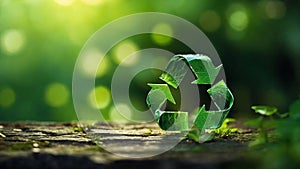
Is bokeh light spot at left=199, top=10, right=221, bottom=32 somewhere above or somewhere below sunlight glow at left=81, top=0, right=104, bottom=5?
below

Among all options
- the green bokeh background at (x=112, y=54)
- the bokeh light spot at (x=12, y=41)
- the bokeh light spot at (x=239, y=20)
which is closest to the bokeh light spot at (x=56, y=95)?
the green bokeh background at (x=112, y=54)

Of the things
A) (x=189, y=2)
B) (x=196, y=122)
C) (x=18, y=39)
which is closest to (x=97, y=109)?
(x=18, y=39)

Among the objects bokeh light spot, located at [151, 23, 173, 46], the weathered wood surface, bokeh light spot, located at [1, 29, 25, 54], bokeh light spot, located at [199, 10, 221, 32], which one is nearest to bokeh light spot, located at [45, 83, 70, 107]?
bokeh light spot, located at [1, 29, 25, 54]

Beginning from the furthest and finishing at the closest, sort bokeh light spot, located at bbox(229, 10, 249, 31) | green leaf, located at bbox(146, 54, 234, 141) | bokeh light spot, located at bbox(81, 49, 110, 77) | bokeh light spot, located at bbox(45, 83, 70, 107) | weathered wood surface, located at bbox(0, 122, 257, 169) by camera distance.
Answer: bokeh light spot, located at bbox(229, 10, 249, 31), bokeh light spot, located at bbox(45, 83, 70, 107), bokeh light spot, located at bbox(81, 49, 110, 77), green leaf, located at bbox(146, 54, 234, 141), weathered wood surface, located at bbox(0, 122, 257, 169)

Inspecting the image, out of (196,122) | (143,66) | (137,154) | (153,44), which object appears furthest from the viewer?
(153,44)

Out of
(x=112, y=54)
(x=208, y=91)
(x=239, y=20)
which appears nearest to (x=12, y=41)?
(x=112, y=54)

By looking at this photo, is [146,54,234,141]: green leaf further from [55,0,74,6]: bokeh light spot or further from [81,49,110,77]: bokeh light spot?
[55,0,74,6]: bokeh light spot

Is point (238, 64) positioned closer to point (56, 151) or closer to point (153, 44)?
point (153, 44)
